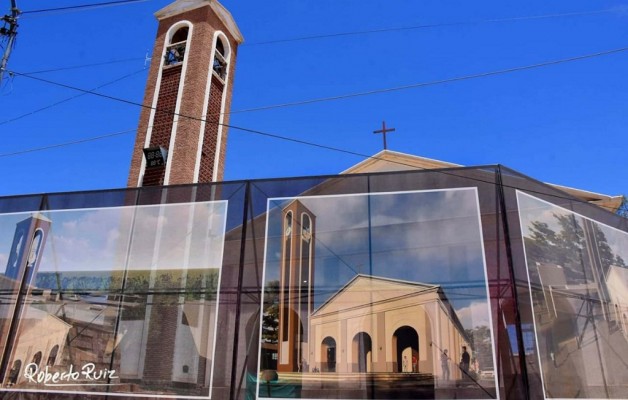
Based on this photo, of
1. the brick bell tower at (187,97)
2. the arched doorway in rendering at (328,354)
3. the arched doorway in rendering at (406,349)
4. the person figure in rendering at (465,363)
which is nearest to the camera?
the person figure in rendering at (465,363)

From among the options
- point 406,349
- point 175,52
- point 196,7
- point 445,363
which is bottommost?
point 445,363

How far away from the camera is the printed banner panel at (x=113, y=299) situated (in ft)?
21.9

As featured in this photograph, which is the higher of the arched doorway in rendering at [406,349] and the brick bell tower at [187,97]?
the brick bell tower at [187,97]

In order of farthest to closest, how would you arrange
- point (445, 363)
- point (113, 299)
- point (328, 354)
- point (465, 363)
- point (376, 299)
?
point (113, 299), point (376, 299), point (328, 354), point (445, 363), point (465, 363)

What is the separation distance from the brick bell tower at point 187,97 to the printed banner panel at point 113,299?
5.90m

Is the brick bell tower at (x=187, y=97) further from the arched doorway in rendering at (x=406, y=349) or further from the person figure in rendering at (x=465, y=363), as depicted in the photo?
the person figure in rendering at (x=465, y=363)

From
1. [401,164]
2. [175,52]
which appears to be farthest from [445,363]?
[175,52]

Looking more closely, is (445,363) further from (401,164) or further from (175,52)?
(175,52)

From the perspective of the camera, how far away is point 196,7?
16.8 m

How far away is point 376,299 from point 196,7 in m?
14.0

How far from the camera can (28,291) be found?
7605 millimetres

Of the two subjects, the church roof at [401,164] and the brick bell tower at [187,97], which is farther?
the church roof at [401,164]

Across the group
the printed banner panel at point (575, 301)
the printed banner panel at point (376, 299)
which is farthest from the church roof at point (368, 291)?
the printed banner panel at point (575, 301)

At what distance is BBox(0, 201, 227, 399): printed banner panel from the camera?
6.68 m
